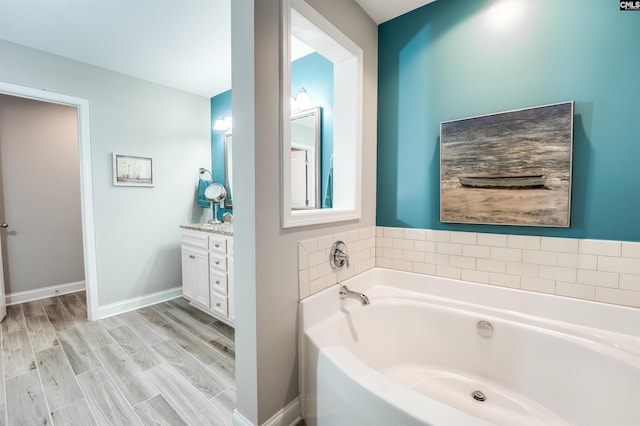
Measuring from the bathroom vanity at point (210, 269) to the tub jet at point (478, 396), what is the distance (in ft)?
6.19

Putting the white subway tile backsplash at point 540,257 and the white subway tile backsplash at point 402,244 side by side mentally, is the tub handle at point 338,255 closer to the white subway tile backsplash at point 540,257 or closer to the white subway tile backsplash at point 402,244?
the white subway tile backsplash at point 402,244

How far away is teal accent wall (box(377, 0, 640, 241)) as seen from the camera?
129cm

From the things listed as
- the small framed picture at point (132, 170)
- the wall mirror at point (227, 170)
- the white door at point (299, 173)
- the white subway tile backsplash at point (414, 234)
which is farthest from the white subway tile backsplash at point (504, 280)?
the small framed picture at point (132, 170)

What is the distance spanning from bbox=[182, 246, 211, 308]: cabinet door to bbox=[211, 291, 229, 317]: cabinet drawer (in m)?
0.08

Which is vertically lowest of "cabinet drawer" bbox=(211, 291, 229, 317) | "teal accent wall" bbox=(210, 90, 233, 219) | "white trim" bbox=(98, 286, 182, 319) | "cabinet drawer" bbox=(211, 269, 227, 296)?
"white trim" bbox=(98, 286, 182, 319)

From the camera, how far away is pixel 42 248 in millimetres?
3189

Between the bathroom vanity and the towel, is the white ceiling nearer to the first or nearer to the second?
the towel

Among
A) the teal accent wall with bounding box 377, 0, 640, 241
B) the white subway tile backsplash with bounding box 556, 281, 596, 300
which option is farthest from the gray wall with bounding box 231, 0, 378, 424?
the white subway tile backsplash with bounding box 556, 281, 596, 300

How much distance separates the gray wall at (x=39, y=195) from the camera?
9.70 ft

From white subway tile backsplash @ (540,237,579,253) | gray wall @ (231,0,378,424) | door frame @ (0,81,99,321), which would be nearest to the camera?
gray wall @ (231,0,378,424)

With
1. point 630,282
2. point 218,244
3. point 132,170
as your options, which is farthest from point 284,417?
point 132,170

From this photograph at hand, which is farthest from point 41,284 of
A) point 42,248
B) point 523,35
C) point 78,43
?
point 523,35

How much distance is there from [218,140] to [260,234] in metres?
2.63

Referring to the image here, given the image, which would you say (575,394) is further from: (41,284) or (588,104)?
(41,284)
